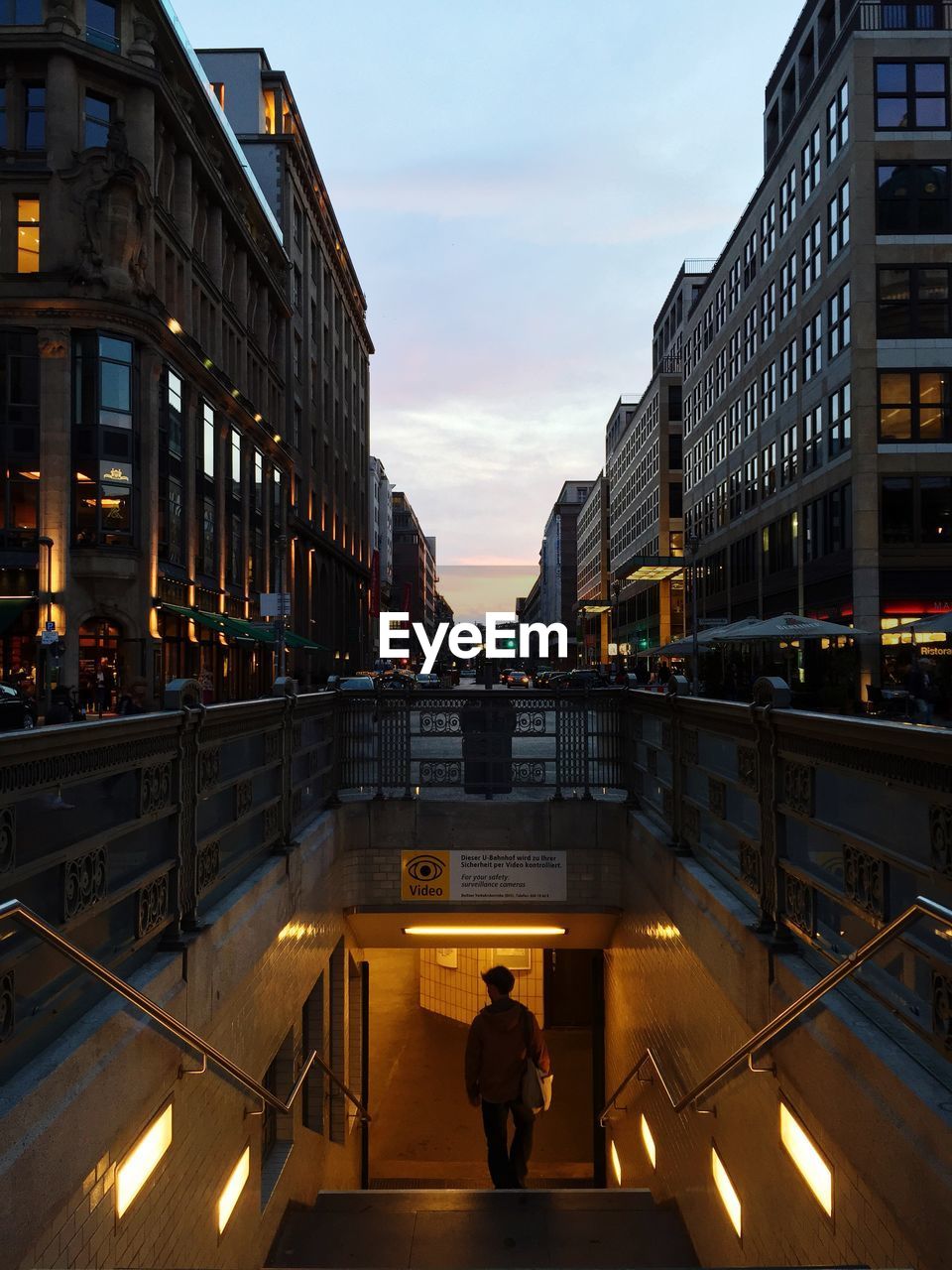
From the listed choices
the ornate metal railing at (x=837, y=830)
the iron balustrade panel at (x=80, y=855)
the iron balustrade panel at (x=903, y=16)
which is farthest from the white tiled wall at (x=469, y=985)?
the iron balustrade panel at (x=903, y=16)

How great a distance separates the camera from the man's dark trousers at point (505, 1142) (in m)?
7.69

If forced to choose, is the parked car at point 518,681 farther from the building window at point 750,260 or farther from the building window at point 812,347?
the building window at point 750,260

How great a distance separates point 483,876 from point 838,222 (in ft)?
110

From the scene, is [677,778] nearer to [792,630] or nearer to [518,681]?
[792,630]

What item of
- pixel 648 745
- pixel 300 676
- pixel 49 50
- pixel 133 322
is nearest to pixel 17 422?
pixel 133 322

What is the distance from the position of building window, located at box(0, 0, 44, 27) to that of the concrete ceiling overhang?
34187mm

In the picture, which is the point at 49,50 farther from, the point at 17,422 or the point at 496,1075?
the point at 496,1075

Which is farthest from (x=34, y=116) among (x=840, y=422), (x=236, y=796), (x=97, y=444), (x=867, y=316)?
(x=236, y=796)

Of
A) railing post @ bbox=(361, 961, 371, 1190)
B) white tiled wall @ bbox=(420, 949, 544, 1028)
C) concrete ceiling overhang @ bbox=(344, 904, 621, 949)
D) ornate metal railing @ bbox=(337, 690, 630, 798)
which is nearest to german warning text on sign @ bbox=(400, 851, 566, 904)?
concrete ceiling overhang @ bbox=(344, 904, 621, 949)

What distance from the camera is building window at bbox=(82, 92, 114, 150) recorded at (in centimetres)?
3112

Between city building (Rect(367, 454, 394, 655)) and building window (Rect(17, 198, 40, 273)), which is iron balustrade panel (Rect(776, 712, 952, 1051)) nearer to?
building window (Rect(17, 198, 40, 273))

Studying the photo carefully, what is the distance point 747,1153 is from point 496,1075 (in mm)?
3232

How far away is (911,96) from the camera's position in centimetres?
3269

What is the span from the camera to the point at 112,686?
96.9 ft
